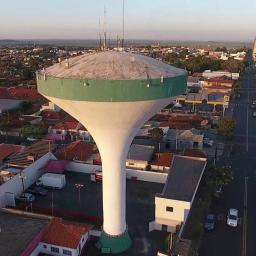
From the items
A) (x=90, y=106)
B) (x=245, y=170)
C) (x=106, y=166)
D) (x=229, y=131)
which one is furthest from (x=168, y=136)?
(x=90, y=106)

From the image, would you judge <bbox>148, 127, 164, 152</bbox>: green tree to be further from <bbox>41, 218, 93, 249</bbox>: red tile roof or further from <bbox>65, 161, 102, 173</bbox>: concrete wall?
<bbox>41, 218, 93, 249</bbox>: red tile roof

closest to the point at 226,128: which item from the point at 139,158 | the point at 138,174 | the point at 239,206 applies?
the point at 139,158

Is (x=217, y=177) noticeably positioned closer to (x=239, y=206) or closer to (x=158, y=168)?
(x=239, y=206)

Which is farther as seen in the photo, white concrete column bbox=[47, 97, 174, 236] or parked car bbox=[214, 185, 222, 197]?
parked car bbox=[214, 185, 222, 197]

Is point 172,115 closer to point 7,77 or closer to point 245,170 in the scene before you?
point 245,170

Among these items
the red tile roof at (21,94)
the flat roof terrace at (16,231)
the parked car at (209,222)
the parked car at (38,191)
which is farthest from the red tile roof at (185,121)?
the red tile roof at (21,94)

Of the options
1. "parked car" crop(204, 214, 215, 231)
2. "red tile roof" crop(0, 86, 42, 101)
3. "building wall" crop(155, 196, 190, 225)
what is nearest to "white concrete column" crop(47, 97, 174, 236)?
"building wall" crop(155, 196, 190, 225)

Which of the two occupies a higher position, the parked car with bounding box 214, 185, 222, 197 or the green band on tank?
the green band on tank
